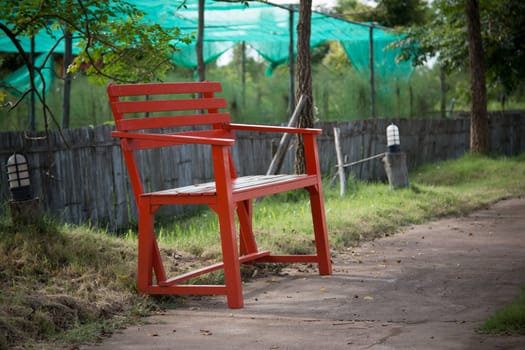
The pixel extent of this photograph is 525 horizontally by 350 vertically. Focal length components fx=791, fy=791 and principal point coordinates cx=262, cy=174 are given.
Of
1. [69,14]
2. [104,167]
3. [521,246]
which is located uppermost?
[69,14]

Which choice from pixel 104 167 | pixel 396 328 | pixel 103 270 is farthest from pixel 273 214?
pixel 396 328

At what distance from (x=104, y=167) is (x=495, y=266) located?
4.57m

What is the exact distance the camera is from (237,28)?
1283 centimetres

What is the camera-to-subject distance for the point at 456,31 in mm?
15305

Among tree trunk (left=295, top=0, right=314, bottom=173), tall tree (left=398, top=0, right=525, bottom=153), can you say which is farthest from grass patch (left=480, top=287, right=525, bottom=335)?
tall tree (left=398, top=0, right=525, bottom=153)

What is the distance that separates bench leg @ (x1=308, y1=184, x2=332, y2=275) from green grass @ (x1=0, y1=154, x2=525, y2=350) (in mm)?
661

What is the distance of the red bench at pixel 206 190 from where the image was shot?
4027 mm

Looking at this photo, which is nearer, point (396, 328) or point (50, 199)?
point (396, 328)

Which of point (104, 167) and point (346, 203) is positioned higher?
point (104, 167)

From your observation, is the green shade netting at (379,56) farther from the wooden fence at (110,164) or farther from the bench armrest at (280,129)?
the bench armrest at (280,129)

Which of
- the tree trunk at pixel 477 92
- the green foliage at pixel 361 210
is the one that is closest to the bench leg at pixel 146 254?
the green foliage at pixel 361 210

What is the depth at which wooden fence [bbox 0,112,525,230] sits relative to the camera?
7.48 meters

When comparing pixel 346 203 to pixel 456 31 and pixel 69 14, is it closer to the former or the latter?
pixel 69 14

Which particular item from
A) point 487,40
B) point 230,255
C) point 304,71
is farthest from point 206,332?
point 487,40
